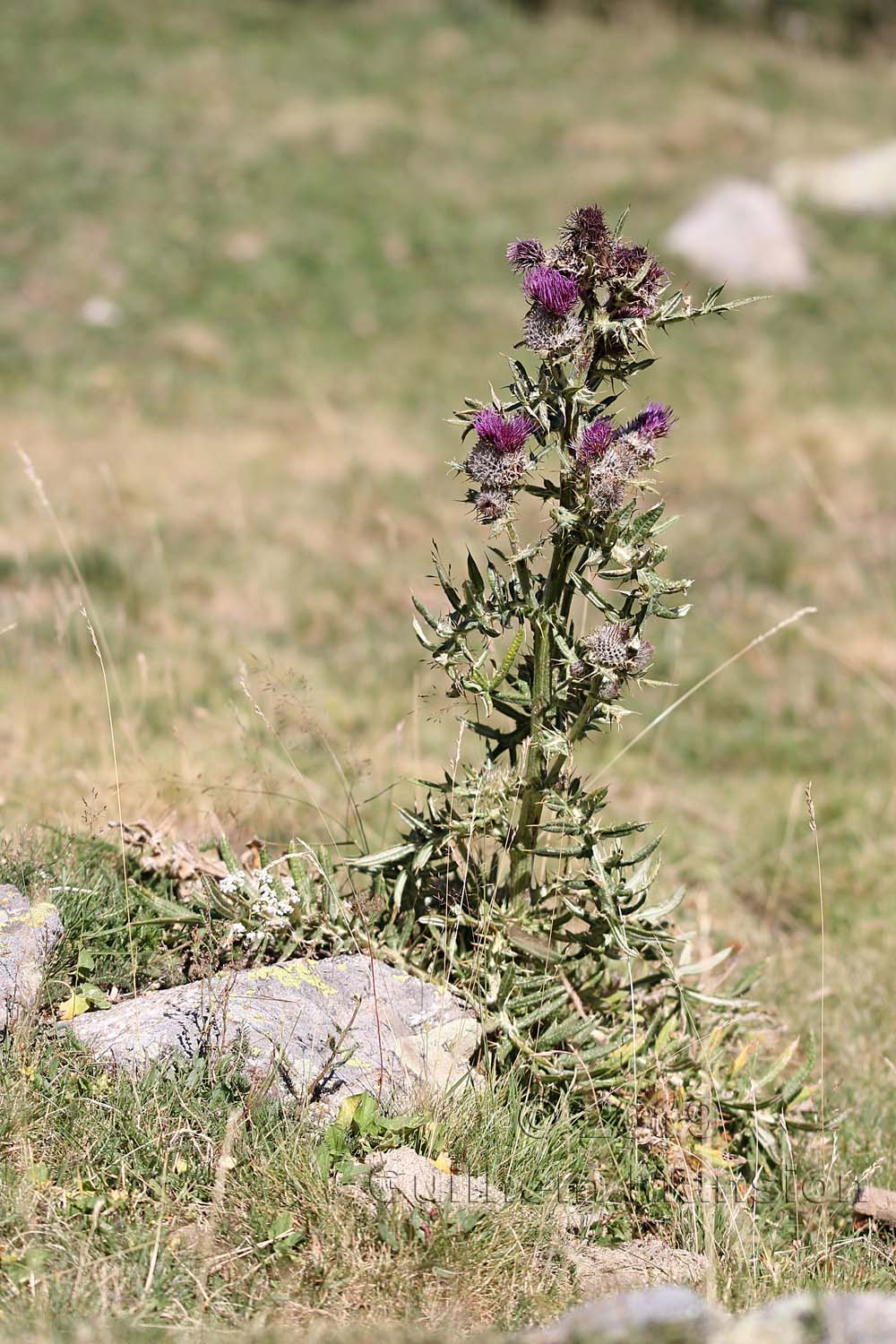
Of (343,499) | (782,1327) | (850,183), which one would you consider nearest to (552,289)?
(782,1327)

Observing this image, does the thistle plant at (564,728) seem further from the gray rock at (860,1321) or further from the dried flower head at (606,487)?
the gray rock at (860,1321)

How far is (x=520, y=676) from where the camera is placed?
282cm

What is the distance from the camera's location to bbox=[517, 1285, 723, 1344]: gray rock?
1.74 m

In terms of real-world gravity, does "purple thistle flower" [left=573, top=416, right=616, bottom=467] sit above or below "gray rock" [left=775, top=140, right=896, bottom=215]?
below

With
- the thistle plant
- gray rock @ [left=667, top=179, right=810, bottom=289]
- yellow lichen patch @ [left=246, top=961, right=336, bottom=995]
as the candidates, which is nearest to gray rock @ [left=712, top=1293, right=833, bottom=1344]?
the thistle plant

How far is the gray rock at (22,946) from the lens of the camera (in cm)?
255

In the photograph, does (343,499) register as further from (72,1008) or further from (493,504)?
(72,1008)

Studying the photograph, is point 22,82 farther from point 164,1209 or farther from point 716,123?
point 164,1209

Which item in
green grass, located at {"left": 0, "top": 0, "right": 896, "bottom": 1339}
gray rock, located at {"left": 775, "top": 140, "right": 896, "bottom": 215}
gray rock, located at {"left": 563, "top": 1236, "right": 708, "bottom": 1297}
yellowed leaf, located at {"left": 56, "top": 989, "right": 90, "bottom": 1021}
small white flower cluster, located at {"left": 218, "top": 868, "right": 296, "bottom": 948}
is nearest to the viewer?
gray rock, located at {"left": 563, "top": 1236, "right": 708, "bottom": 1297}

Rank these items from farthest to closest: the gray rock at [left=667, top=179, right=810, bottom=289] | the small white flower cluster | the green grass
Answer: the gray rock at [left=667, top=179, right=810, bottom=289]
the small white flower cluster
the green grass

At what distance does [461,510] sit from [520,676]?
18.7 ft

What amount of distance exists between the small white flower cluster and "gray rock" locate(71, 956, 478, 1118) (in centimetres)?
9

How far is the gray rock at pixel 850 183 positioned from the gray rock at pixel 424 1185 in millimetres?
13241

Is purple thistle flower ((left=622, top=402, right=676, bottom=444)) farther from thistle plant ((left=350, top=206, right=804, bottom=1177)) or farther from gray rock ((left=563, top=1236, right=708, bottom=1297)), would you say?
gray rock ((left=563, top=1236, right=708, bottom=1297))
